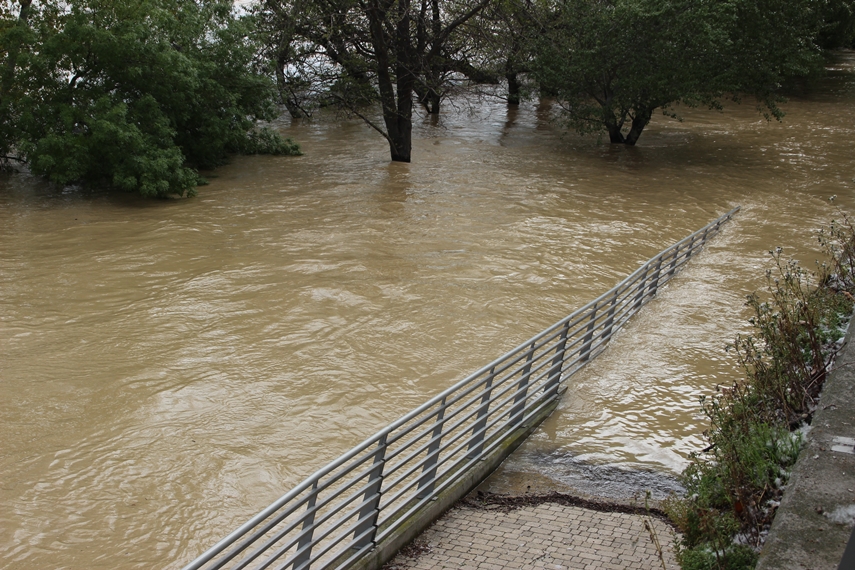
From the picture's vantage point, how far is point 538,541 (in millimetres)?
6398

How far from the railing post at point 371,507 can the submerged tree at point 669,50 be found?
20867mm

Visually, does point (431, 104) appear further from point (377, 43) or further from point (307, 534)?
point (307, 534)

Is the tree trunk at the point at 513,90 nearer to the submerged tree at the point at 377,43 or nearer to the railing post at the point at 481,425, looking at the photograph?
the submerged tree at the point at 377,43

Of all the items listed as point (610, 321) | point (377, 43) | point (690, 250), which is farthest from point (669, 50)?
point (610, 321)

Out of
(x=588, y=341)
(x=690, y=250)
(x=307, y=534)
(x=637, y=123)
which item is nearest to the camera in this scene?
(x=307, y=534)

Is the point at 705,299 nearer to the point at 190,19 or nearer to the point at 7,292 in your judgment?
the point at 7,292

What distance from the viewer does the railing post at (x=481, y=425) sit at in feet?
25.0

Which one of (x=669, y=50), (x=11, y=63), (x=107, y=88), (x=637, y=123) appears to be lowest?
(x=637, y=123)

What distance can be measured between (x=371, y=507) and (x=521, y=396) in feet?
9.65

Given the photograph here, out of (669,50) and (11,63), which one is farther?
(669,50)

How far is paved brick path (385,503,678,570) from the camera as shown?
19.7 feet

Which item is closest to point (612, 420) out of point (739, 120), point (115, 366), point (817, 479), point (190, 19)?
point (817, 479)

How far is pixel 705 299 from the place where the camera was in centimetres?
1370

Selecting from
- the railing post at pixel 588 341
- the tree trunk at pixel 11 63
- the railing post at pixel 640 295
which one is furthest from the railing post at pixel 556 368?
the tree trunk at pixel 11 63
